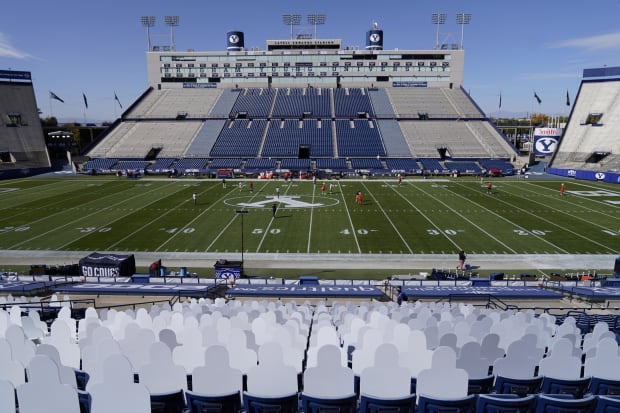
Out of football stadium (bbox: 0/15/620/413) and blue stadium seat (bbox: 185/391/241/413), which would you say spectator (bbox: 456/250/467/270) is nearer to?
football stadium (bbox: 0/15/620/413)

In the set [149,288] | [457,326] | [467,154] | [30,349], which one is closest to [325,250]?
[149,288]

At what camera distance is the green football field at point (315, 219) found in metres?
26.5

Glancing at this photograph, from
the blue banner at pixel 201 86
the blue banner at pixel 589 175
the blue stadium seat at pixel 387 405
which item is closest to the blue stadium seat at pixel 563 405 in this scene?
the blue stadium seat at pixel 387 405

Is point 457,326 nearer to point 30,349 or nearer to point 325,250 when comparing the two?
point 30,349

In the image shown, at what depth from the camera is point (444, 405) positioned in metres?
4.55

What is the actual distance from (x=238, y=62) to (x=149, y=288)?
8022 cm

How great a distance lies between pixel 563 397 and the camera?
16.2ft

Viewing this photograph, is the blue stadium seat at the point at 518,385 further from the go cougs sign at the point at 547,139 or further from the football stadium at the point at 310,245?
the go cougs sign at the point at 547,139

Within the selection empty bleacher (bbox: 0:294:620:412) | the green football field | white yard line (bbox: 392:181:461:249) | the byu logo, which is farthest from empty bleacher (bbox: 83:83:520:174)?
empty bleacher (bbox: 0:294:620:412)

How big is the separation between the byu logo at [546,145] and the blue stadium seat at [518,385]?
72.2 metres

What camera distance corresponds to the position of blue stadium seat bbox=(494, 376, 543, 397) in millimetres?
5438

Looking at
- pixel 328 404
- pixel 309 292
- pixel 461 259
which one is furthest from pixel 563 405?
pixel 461 259

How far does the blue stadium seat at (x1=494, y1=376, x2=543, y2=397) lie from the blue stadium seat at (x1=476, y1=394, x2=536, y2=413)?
87cm

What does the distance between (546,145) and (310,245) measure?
57297 mm
